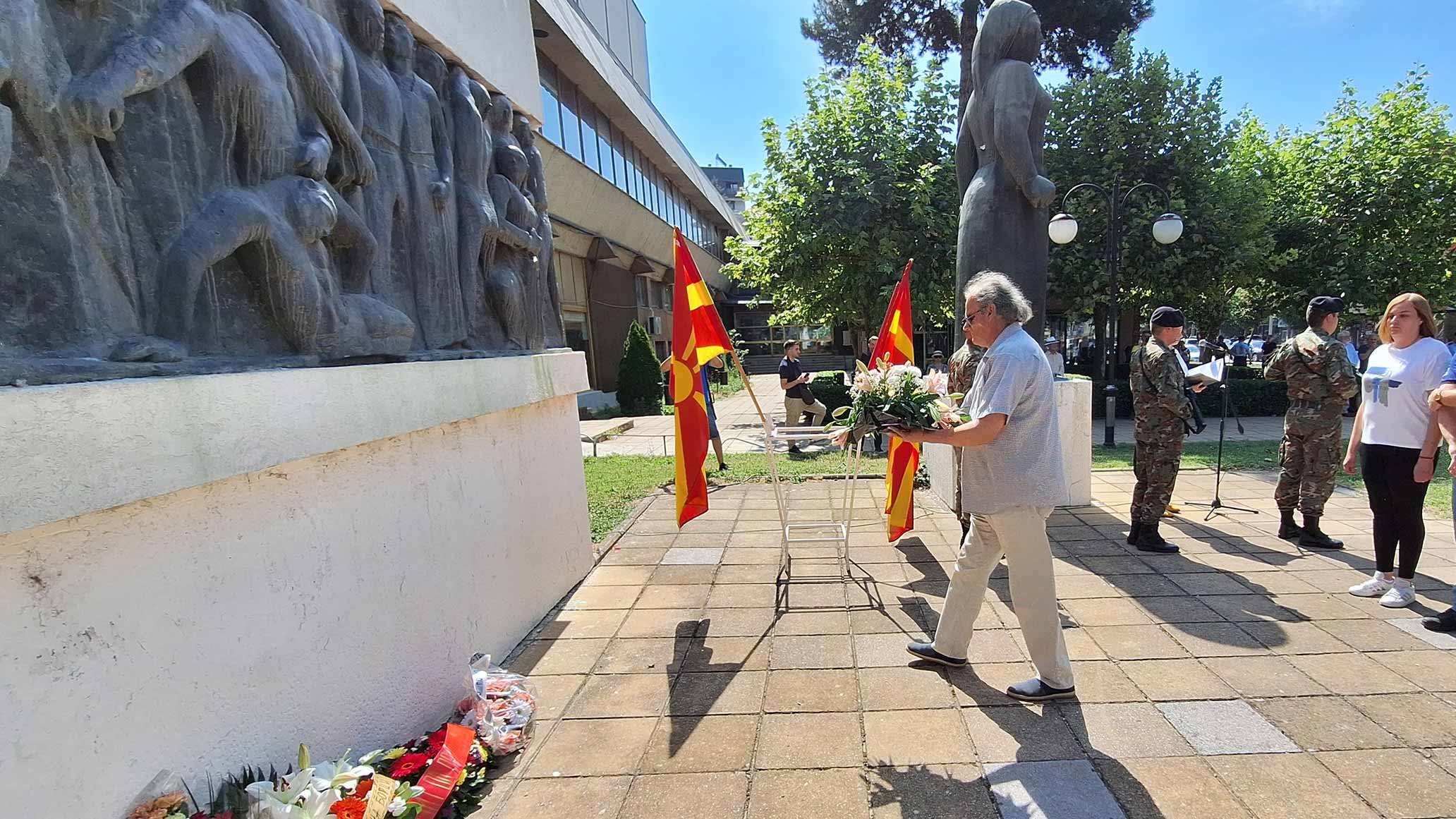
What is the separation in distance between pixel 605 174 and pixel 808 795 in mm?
17157

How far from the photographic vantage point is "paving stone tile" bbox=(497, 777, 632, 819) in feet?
7.34

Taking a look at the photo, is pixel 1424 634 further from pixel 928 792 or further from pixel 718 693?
pixel 718 693

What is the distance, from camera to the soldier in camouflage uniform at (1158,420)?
450 cm

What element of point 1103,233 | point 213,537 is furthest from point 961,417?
point 1103,233

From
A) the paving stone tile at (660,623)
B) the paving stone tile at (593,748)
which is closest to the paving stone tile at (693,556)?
the paving stone tile at (660,623)

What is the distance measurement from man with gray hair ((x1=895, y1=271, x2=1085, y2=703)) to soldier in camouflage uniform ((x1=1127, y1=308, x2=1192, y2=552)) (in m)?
2.52

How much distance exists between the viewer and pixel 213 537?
1840 millimetres

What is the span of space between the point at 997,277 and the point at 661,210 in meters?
21.9

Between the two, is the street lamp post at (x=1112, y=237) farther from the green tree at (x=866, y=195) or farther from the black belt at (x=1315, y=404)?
the black belt at (x=1315, y=404)

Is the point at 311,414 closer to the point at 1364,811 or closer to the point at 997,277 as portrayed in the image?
the point at 997,277

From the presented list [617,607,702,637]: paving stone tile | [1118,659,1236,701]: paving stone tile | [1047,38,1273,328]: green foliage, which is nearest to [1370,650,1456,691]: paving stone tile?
[1118,659,1236,701]: paving stone tile

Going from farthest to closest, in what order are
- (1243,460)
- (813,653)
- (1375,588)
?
(1243,460) → (1375,588) → (813,653)

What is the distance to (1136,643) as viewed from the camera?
327cm

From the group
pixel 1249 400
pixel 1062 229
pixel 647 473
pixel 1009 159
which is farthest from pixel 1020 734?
pixel 1249 400
